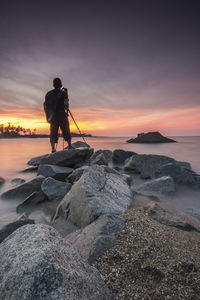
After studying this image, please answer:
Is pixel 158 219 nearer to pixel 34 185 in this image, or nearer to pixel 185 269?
pixel 185 269

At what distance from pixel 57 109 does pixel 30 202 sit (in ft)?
18.5

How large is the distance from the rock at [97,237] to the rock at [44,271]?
32cm

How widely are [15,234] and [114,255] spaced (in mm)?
980

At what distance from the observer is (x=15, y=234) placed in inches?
65.4

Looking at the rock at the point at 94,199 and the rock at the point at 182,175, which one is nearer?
the rock at the point at 94,199

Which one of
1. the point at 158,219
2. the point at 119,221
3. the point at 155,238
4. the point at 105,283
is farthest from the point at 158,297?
the point at 158,219

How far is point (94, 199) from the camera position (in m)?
2.60

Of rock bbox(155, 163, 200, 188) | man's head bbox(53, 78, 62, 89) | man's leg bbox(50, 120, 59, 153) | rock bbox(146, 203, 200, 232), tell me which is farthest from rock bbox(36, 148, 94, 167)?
rock bbox(146, 203, 200, 232)

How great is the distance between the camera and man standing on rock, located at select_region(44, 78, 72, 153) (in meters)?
8.49

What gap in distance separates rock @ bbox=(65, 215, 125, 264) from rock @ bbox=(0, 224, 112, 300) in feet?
1.04

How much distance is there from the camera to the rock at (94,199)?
8.14ft

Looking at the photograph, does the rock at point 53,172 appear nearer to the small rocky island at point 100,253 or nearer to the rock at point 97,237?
the small rocky island at point 100,253

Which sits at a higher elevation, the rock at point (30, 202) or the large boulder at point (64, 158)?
the large boulder at point (64, 158)

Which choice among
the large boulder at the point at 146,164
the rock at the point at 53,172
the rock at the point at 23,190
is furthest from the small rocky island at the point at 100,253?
the large boulder at the point at 146,164
